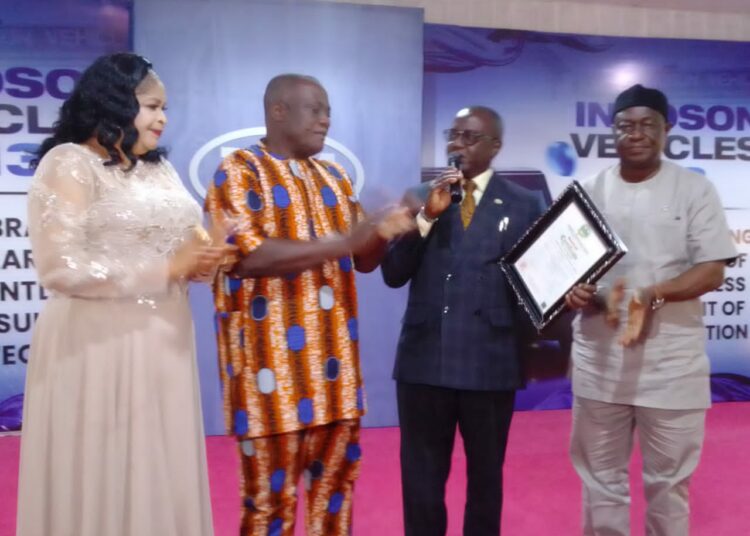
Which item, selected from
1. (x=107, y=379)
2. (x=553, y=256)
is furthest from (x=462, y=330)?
(x=107, y=379)

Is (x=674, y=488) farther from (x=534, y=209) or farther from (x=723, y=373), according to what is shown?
(x=723, y=373)

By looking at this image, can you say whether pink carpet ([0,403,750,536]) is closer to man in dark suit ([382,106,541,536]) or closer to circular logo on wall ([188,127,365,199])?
man in dark suit ([382,106,541,536])

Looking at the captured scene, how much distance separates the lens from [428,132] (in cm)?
519

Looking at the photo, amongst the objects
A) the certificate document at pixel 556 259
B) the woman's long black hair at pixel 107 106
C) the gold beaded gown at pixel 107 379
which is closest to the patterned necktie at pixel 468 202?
the certificate document at pixel 556 259

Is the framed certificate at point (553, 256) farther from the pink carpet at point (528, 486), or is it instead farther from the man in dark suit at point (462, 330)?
the pink carpet at point (528, 486)

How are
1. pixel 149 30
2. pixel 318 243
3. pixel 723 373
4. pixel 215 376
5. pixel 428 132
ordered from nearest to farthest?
1. pixel 318 243
2. pixel 149 30
3. pixel 215 376
4. pixel 428 132
5. pixel 723 373

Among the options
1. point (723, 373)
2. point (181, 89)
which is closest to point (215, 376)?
point (181, 89)

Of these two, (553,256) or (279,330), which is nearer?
(279,330)

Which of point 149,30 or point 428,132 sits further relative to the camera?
point 428,132

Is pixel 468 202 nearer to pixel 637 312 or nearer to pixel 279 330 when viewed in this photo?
pixel 637 312

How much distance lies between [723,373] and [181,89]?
4666 millimetres

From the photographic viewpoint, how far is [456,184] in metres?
2.34

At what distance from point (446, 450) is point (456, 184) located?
2.98 ft

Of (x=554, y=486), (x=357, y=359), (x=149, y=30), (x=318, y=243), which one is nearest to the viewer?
(x=318, y=243)
